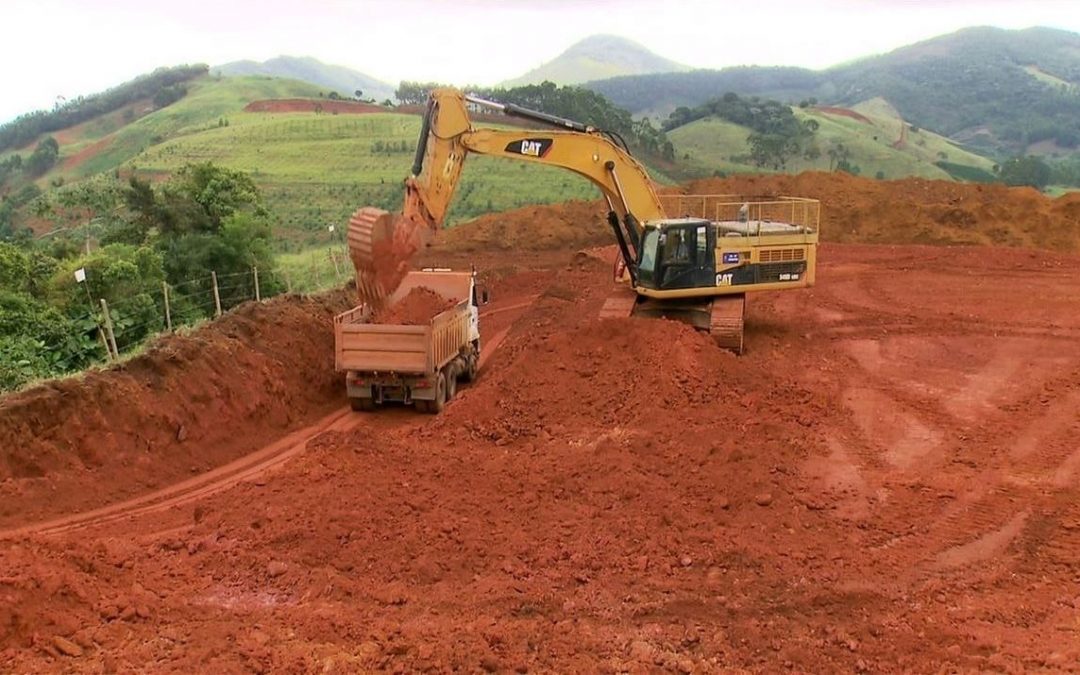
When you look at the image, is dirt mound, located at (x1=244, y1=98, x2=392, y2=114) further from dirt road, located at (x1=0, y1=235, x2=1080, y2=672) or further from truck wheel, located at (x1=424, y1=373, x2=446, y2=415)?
dirt road, located at (x1=0, y1=235, x2=1080, y2=672)

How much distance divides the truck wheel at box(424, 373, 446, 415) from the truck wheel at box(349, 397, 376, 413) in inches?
42.1

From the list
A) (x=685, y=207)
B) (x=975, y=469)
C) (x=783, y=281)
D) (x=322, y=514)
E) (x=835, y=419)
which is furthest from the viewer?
(x=685, y=207)

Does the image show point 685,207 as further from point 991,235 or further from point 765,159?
point 765,159

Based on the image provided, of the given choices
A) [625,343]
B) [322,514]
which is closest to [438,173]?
[625,343]

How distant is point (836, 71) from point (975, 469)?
190022 mm

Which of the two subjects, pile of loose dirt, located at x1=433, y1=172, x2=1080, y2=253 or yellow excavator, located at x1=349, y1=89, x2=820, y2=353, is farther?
pile of loose dirt, located at x1=433, y1=172, x2=1080, y2=253

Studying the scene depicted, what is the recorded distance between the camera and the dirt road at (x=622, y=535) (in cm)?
628

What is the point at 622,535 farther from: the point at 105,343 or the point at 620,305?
the point at 105,343

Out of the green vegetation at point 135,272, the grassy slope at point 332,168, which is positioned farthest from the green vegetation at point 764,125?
the green vegetation at point 135,272

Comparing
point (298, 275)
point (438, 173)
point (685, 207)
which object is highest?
point (438, 173)

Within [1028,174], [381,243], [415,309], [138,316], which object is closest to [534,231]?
[415,309]

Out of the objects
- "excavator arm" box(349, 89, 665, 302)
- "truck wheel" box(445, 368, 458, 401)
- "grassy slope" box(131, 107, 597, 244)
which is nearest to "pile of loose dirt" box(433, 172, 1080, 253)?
"grassy slope" box(131, 107, 597, 244)

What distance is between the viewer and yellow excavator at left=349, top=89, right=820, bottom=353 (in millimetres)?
13594

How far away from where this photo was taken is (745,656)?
638 centimetres
